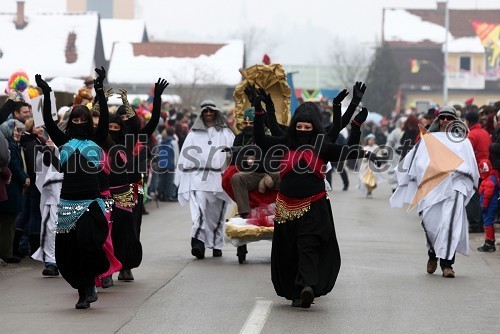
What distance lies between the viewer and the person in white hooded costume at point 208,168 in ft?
50.4

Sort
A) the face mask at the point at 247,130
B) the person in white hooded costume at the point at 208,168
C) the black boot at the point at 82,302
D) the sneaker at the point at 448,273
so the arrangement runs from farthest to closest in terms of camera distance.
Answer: the person in white hooded costume at the point at 208,168
the face mask at the point at 247,130
the sneaker at the point at 448,273
the black boot at the point at 82,302

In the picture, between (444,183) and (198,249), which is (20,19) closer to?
(198,249)

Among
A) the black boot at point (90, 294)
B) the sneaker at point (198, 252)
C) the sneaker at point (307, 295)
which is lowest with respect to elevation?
the sneaker at point (198, 252)

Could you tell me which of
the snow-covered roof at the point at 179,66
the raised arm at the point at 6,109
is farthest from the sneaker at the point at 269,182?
the snow-covered roof at the point at 179,66

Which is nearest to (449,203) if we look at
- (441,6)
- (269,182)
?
(269,182)

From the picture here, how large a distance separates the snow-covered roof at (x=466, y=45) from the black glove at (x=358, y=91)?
244 feet

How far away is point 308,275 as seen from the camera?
10703 mm

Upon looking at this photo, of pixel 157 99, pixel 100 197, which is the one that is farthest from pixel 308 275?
pixel 157 99

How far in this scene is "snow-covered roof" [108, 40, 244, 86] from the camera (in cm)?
6681

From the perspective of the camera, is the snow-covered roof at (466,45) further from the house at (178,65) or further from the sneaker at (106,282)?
the sneaker at (106,282)

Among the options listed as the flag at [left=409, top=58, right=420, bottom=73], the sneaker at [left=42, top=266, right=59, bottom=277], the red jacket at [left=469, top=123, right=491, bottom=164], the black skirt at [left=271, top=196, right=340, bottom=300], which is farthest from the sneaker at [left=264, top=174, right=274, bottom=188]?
the flag at [left=409, top=58, right=420, bottom=73]

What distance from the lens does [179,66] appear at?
2672 inches

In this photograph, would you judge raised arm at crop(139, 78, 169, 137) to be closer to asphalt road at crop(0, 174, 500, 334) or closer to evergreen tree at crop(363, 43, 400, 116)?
asphalt road at crop(0, 174, 500, 334)

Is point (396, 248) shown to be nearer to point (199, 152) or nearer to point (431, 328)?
point (199, 152)
